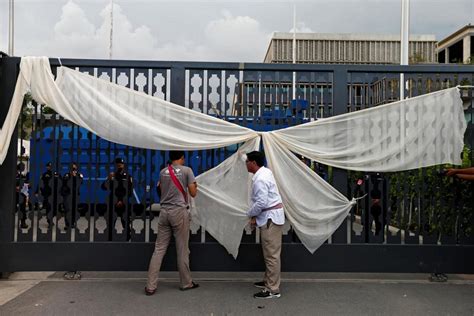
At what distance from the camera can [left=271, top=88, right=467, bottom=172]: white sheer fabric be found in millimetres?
5926

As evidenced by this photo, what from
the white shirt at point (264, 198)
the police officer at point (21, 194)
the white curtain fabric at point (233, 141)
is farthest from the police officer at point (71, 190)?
the white shirt at point (264, 198)

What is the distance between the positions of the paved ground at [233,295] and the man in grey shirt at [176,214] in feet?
1.35

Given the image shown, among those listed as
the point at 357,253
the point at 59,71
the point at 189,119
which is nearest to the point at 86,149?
the point at 59,71

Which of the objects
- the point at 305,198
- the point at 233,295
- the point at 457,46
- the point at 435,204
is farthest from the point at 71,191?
the point at 457,46

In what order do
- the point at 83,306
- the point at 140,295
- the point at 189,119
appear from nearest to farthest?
the point at 83,306
the point at 140,295
the point at 189,119

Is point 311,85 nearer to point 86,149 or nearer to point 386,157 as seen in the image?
point 386,157

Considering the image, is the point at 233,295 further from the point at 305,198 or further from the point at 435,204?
the point at 435,204

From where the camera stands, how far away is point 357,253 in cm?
599

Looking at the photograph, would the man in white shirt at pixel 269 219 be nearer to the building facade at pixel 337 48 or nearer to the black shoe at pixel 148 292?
the black shoe at pixel 148 292

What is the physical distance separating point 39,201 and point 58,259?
855 mm

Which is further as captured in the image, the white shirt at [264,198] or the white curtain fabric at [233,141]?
the white curtain fabric at [233,141]

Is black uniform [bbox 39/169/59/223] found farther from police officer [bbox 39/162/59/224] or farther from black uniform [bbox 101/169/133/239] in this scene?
black uniform [bbox 101/169/133/239]

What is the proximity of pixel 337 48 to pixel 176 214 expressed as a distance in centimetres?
2665

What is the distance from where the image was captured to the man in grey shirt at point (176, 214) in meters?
5.36
